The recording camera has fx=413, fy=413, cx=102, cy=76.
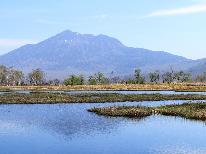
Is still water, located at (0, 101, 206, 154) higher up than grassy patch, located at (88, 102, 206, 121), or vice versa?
grassy patch, located at (88, 102, 206, 121)

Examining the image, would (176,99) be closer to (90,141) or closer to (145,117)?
(145,117)

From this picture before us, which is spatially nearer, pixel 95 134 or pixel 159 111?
pixel 95 134

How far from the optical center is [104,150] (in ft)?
138

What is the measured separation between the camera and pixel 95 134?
52.2m

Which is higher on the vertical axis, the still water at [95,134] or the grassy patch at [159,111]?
the grassy patch at [159,111]

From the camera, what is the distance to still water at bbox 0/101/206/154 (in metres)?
42.7

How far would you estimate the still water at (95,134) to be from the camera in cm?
4268

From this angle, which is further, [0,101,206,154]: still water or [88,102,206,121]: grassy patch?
[88,102,206,121]: grassy patch

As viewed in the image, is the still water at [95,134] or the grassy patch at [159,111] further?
the grassy patch at [159,111]

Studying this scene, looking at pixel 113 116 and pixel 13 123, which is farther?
pixel 113 116

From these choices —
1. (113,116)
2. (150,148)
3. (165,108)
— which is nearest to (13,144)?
(150,148)

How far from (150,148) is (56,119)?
90.2 feet

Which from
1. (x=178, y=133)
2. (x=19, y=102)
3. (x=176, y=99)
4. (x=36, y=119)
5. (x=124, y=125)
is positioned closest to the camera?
(x=178, y=133)

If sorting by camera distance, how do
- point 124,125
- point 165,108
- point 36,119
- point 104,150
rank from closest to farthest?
point 104,150 → point 124,125 → point 36,119 → point 165,108
